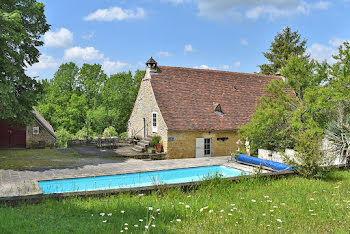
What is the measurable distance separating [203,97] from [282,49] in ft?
95.6

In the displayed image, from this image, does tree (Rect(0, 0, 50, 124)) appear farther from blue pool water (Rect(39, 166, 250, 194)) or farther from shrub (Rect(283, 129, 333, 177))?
shrub (Rect(283, 129, 333, 177))

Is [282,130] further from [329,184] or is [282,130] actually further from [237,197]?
[237,197]

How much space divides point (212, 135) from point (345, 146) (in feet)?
33.6

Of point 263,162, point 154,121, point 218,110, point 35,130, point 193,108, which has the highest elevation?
point 193,108

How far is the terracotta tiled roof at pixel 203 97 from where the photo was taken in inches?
892

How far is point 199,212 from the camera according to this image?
→ 6586 mm

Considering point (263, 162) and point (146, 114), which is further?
point (146, 114)

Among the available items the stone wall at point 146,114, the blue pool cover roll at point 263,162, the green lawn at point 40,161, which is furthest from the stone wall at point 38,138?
the blue pool cover roll at point 263,162

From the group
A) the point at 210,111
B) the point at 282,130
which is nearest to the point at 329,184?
the point at 282,130

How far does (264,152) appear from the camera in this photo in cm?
1880

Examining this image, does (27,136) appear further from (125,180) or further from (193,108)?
(125,180)

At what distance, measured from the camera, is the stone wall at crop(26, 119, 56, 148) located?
2561cm

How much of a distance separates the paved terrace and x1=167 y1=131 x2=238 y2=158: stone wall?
304 cm

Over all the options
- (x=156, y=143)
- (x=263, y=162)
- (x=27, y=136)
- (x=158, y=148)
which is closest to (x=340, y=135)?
(x=263, y=162)
